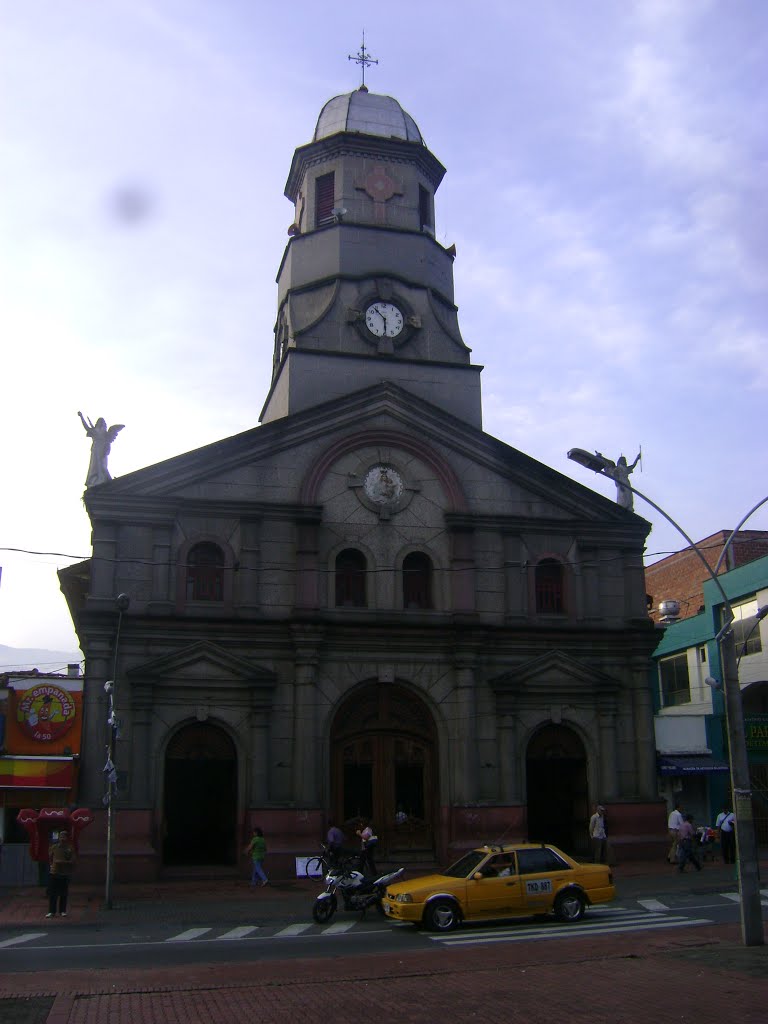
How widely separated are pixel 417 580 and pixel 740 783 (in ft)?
52.2

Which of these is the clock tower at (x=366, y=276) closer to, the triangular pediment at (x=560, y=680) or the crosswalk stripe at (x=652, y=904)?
the triangular pediment at (x=560, y=680)

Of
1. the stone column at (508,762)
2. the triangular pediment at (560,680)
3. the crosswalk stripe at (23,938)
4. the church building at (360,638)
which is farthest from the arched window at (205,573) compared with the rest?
the crosswalk stripe at (23,938)

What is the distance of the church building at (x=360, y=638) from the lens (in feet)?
99.9

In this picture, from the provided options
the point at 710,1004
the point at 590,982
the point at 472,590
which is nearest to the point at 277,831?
the point at 472,590

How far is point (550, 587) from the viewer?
34.7 metres

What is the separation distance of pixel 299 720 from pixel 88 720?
590cm

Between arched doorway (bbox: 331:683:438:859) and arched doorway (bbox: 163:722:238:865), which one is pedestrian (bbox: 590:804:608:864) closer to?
arched doorway (bbox: 331:683:438:859)

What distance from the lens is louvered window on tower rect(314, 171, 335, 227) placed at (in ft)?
131

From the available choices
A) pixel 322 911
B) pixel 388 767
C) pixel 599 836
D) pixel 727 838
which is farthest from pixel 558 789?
pixel 322 911

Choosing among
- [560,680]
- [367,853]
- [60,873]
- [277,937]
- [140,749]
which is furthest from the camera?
[560,680]

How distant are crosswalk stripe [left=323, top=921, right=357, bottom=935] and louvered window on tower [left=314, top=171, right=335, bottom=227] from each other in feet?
85.8

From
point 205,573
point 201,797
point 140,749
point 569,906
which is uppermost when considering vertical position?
point 205,573

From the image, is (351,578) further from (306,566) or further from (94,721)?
(94,721)

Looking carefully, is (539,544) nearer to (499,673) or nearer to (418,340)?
(499,673)
